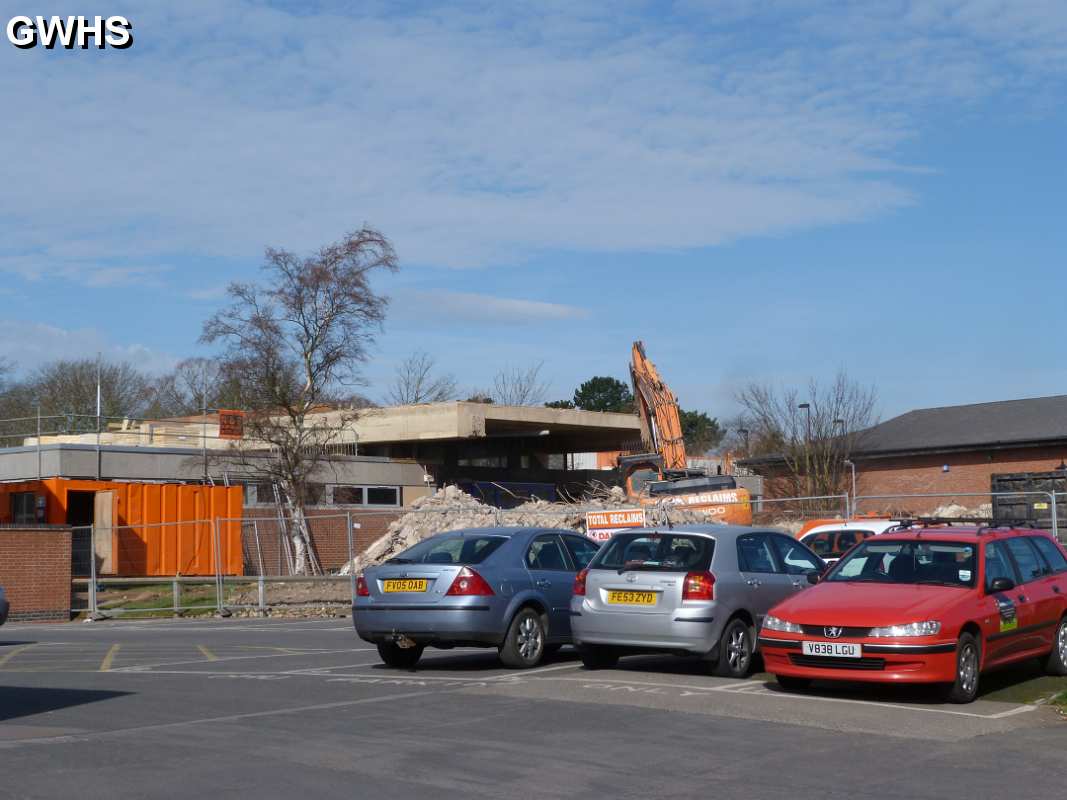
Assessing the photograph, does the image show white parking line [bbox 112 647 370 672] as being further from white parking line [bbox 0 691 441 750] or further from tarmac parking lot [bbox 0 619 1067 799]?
white parking line [bbox 0 691 441 750]

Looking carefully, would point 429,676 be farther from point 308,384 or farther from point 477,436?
point 477,436

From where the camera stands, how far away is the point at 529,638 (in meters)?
13.6

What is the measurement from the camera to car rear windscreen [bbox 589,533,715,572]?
1249cm

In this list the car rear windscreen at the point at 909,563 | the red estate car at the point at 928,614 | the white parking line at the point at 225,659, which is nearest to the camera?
the red estate car at the point at 928,614

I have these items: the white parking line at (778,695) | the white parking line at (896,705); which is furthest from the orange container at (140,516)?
the white parking line at (896,705)

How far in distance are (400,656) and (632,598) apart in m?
3.03

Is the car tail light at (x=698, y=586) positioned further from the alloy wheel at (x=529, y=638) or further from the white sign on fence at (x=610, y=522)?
the white sign on fence at (x=610, y=522)

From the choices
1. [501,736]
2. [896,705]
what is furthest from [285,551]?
[501,736]

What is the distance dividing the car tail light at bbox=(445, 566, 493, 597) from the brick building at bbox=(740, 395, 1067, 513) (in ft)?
113

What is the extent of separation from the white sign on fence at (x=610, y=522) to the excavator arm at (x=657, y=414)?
412 inches

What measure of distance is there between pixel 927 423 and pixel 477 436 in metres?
18.8

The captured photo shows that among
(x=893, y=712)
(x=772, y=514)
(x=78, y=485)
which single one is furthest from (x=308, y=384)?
(x=893, y=712)

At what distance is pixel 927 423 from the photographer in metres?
51.1

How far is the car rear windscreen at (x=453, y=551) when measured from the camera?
13508 mm
